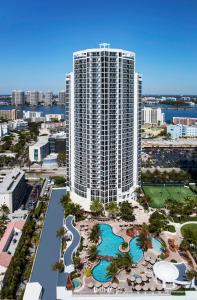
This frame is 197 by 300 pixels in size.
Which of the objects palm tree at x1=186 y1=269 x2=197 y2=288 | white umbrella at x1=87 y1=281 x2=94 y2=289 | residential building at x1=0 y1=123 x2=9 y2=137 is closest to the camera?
palm tree at x1=186 y1=269 x2=197 y2=288

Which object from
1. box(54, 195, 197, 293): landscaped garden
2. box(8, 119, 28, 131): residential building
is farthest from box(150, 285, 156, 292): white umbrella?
box(8, 119, 28, 131): residential building

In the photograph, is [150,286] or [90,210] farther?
[90,210]

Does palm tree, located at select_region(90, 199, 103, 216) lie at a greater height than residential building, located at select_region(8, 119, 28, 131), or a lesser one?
lesser

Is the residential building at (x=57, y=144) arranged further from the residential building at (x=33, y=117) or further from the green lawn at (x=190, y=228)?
the residential building at (x=33, y=117)

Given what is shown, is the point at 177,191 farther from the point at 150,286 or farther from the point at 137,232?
the point at 150,286

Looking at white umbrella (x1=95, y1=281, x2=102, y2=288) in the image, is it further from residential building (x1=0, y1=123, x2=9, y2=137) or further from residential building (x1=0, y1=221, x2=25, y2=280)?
residential building (x1=0, y1=123, x2=9, y2=137)

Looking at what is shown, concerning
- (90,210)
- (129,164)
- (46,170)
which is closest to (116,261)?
(90,210)
